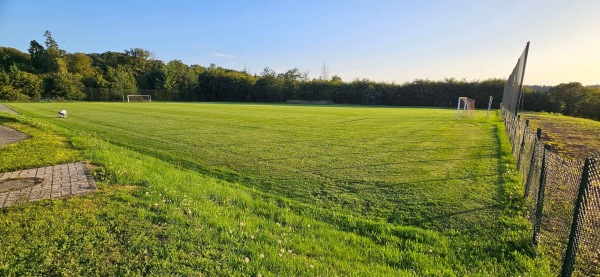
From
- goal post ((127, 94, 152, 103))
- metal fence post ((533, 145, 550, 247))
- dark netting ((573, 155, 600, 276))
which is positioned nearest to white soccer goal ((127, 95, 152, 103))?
goal post ((127, 94, 152, 103))

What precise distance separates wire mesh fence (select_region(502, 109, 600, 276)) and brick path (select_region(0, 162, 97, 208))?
19.7ft

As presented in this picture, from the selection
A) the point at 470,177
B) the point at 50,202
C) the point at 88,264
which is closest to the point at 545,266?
the point at 470,177

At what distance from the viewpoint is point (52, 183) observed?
16.0 ft

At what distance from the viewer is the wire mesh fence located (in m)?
2.84

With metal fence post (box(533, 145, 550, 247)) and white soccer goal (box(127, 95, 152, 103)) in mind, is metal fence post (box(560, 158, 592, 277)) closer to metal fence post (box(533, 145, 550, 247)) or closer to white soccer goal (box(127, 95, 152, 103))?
metal fence post (box(533, 145, 550, 247))

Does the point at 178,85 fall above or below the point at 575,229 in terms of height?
above

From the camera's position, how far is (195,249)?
3193 millimetres

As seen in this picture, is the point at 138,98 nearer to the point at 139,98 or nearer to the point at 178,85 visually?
the point at 139,98

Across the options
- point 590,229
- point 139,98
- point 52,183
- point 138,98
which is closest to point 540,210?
point 590,229

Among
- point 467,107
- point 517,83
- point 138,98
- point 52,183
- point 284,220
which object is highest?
point 517,83

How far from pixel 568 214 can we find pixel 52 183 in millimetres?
7210

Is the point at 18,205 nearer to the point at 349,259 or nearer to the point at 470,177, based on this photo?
the point at 349,259

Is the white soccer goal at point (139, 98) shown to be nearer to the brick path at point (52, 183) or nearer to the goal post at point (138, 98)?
the goal post at point (138, 98)

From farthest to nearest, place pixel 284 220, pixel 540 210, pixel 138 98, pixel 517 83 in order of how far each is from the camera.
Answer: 1. pixel 138 98
2. pixel 517 83
3. pixel 284 220
4. pixel 540 210
